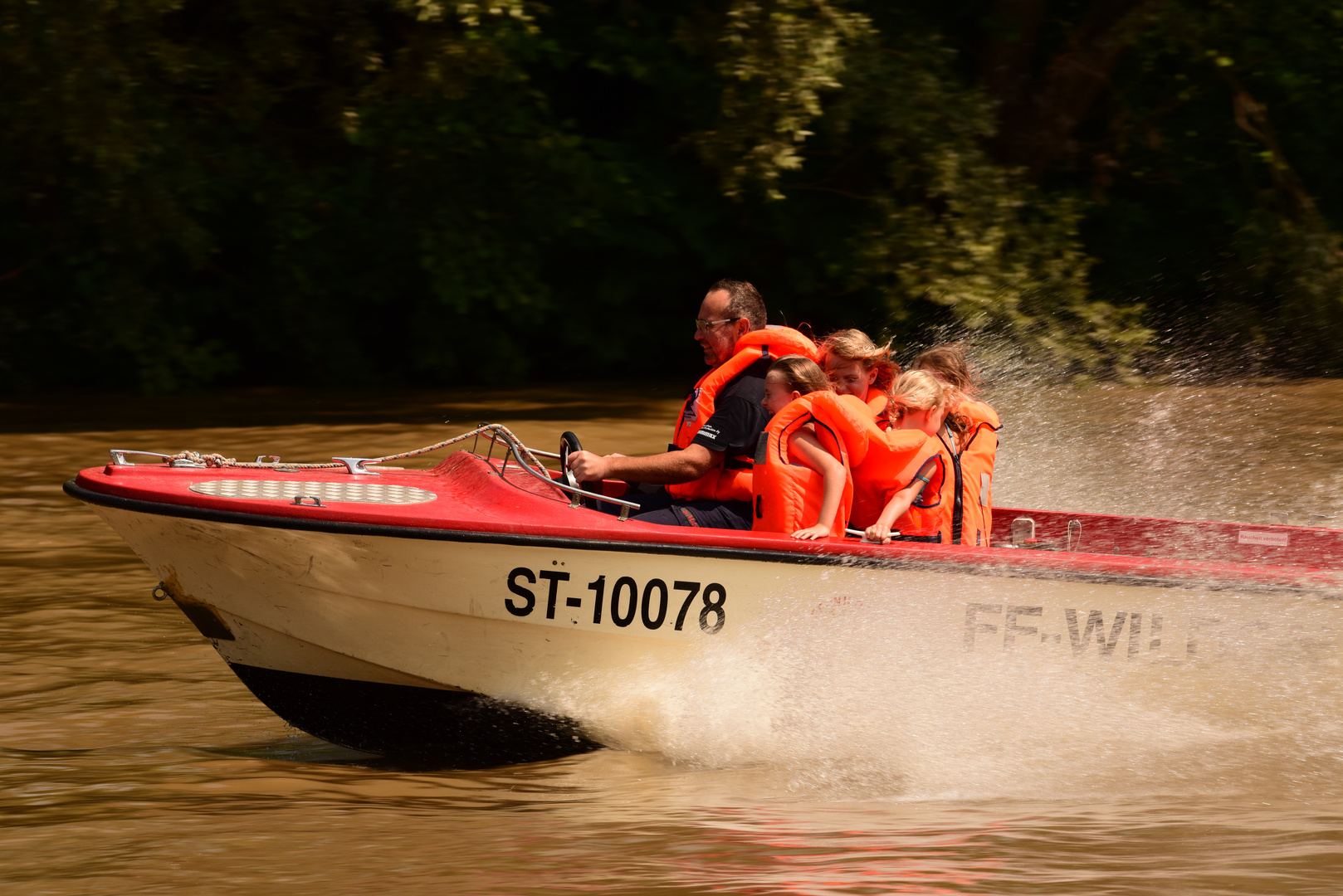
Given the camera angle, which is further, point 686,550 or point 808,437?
point 808,437

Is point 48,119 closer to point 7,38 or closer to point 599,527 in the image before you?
point 7,38

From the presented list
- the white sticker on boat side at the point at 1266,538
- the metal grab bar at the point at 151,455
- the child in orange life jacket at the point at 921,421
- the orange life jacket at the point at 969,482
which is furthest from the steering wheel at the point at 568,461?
the white sticker on boat side at the point at 1266,538

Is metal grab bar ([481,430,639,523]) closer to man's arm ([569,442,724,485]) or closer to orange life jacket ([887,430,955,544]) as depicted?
man's arm ([569,442,724,485])

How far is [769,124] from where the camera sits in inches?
511

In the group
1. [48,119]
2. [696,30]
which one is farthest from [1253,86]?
[48,119]

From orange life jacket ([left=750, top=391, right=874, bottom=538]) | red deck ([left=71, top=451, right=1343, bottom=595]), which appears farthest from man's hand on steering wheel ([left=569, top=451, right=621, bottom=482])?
orange life jacket ([left=750, top=391, right=874, bottom=538])

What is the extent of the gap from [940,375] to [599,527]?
4.90 ft

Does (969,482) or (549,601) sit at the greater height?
(969,482)

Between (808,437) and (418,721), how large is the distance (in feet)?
5.62

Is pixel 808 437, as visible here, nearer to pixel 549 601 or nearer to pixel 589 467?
pixel 589 467

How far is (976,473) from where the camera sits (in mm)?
5133

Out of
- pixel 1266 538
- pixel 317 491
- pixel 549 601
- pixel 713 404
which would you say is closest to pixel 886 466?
pixel 713 404

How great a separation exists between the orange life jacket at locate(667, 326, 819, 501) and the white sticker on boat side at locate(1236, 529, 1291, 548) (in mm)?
1973

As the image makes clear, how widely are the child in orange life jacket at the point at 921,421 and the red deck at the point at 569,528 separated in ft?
0.73
